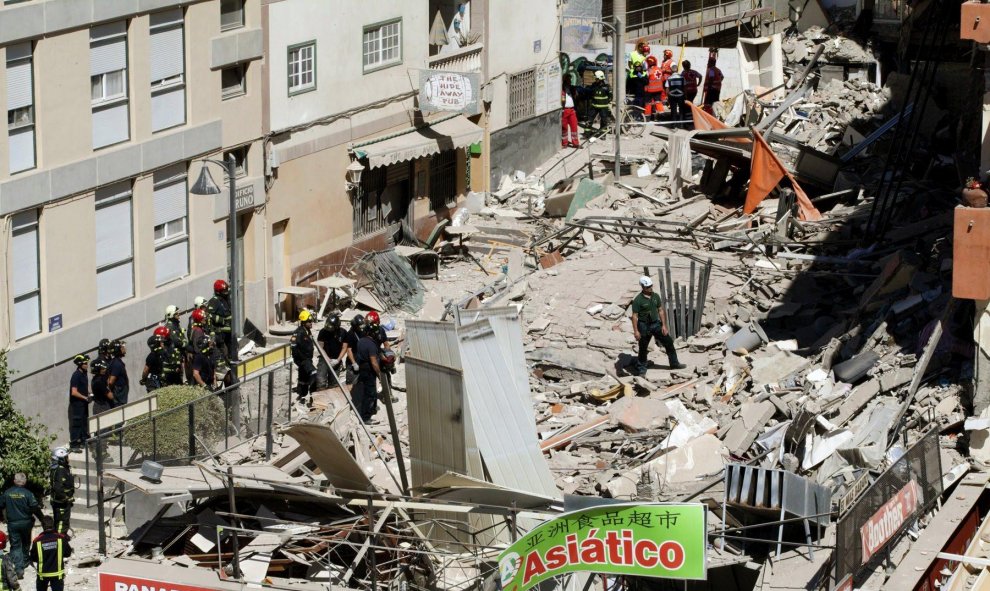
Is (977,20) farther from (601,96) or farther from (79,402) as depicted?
(601,96)

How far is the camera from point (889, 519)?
51.8ft

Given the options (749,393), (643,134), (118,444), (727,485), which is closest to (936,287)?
(749,393)

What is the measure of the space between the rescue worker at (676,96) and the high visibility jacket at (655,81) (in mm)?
209

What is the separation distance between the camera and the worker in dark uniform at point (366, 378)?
2156 cm

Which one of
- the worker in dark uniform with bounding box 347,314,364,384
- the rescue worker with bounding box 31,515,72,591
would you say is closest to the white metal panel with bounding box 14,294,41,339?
the worker in dark uniform with bounding box 347,314,364,384

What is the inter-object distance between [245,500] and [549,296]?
1015 centimetres

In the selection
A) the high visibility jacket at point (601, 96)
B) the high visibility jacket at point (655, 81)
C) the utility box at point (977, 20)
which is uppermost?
the utility box at point (977, 20)

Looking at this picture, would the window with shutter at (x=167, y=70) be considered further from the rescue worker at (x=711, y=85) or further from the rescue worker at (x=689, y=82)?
the rescue worker at (x=711, y=85)

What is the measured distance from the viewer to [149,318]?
24359 millimetres

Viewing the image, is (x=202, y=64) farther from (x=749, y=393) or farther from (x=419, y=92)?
(x=749, y=393)

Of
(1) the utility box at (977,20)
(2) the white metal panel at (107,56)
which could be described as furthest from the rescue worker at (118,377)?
(1) the utility box at (977,20)

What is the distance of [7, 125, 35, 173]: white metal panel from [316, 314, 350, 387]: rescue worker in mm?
4362

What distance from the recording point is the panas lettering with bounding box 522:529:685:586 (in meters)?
13.6

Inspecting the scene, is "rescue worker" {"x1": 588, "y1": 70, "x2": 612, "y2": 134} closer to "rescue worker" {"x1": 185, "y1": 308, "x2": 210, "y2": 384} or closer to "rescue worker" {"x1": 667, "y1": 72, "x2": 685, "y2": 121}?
"rescue worker" {"x1": 667, "y1": 72, "x2": 685, "y2": 121}
